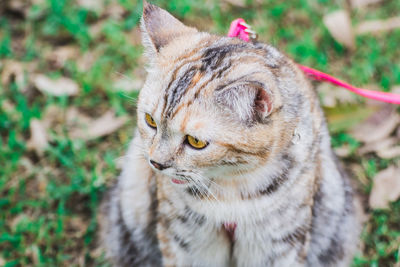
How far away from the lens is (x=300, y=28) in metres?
3.88

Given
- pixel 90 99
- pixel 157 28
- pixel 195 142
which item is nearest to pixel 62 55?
pixel 90 99

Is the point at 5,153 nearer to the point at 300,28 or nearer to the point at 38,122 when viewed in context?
the point at 38,122

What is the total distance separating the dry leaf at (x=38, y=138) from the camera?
3.23 meters

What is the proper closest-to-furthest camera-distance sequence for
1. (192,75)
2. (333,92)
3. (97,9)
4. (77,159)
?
1. (192,75)
2. (77,159)
3. (333,92)
4. (97,9)

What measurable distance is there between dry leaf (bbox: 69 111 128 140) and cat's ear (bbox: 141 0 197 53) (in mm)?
1431

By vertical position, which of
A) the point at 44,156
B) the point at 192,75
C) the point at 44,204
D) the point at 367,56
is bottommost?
the point at 44,204

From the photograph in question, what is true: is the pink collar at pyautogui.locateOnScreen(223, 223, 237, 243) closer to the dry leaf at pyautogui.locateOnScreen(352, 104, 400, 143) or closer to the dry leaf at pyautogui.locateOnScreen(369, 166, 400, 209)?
the dry leaf at pyautogui.locateOnScreen(369, 166, 400, 209)

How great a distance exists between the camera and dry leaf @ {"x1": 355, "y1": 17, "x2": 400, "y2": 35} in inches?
148

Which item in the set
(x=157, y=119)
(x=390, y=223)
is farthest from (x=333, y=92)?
(x=157, y=119)

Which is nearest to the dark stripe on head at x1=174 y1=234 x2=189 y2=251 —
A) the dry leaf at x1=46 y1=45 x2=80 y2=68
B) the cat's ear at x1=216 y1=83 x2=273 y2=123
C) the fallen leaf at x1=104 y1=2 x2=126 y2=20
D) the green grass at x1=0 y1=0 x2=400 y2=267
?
the cat's ear at x1=216 y1=83 x2=273 y2=123

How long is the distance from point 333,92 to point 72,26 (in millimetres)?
2142

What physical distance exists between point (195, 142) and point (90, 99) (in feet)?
6.39

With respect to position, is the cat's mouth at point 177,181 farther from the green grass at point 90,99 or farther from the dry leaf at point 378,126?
the dry leaf at point 378,126

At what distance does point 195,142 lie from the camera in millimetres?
1769
